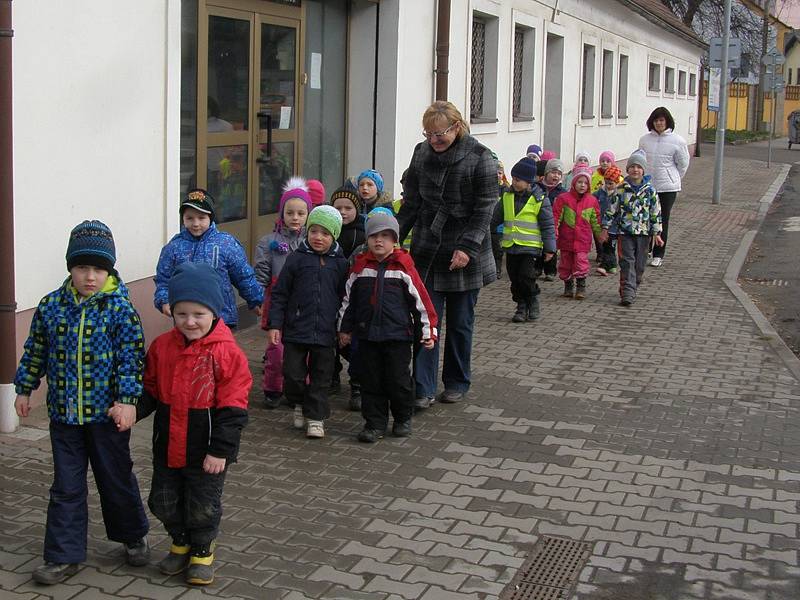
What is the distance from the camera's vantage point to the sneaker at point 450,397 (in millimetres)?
7480

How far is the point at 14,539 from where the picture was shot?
4.90 metres

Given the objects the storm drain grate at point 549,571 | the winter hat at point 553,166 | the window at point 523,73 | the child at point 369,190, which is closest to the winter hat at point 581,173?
the winter hat at point 553,166

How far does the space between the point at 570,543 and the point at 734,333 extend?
5613 millimetres

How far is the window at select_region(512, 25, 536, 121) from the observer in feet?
57.4

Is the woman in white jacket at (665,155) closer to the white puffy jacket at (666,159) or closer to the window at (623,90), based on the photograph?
the white puffy jacket at (666,159)

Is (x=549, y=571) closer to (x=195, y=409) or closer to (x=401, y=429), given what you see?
(x=195, y=409)

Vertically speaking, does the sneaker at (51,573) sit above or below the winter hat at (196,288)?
below

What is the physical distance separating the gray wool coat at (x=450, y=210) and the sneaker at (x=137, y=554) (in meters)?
3.08

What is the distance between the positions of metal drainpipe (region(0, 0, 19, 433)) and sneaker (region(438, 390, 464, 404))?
2573 millimetres

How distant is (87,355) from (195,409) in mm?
451

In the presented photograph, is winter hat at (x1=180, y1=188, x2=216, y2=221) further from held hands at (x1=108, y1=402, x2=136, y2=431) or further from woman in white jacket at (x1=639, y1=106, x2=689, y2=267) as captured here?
woman in white jacket at (x1=639, y1=106, x2=689, y2=267)

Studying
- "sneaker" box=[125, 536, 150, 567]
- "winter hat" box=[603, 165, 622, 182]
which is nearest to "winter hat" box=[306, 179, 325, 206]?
"sneaker" box=[125, 536, 150, 567]

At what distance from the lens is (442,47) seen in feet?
42.4

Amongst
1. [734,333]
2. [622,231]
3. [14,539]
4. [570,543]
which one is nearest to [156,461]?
[14,539]
